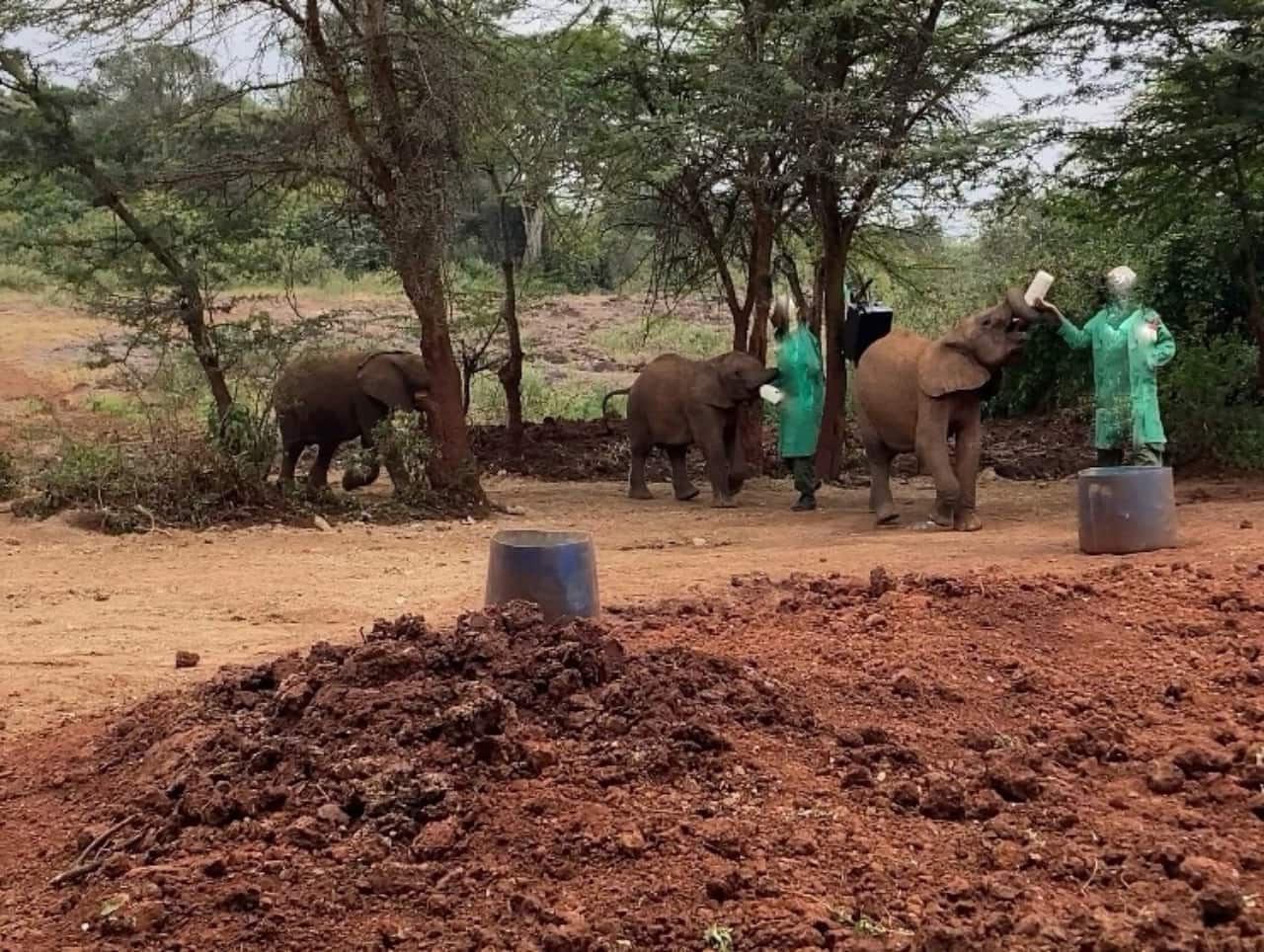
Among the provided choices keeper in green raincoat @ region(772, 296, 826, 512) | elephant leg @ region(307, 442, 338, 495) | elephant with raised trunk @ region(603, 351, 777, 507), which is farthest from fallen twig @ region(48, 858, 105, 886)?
elephant leg @ region(307, 442, 338, 495)

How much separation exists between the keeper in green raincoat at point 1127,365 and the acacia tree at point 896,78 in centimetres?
Result: 218

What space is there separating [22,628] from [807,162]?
7.85 metres

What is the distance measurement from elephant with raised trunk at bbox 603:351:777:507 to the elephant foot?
121 inches

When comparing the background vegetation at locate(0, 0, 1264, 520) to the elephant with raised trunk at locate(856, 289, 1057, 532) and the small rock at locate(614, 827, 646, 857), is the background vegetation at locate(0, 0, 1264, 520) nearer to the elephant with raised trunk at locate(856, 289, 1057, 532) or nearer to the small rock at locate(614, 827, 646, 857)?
the elephant with raised trunk at locate(856, 289, 1057, 532)

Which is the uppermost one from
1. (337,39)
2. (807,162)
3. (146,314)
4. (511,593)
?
(337,39)

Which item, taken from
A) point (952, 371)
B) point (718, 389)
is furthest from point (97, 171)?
point (952, 371)

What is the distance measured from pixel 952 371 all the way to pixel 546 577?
5840mm

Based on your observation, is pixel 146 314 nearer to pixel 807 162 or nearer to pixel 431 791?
pixel 807 162

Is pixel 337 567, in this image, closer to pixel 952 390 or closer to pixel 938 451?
pixel 938 451

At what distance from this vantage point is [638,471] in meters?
15.4

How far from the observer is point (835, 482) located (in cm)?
1598

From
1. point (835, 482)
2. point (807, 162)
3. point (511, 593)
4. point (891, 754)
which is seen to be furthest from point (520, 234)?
point (891, 754)

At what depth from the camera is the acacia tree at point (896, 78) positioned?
13312 millimetres

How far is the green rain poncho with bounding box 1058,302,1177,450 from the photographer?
1112 centimetres
